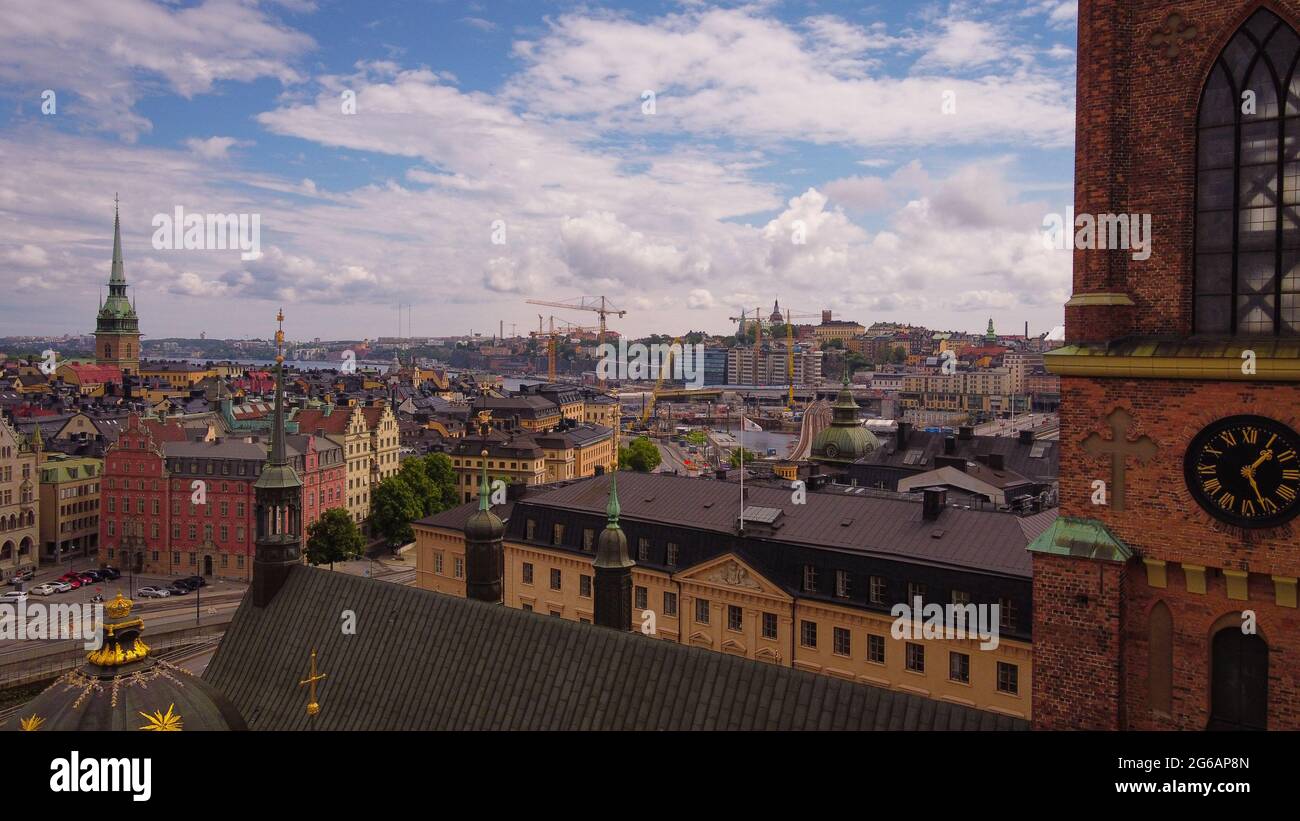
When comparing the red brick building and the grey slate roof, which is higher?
the grey slate roof

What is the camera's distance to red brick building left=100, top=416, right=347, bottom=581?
91750 mm

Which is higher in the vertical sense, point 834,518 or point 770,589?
point 834,518

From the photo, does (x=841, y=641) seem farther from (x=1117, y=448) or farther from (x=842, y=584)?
(x=1117, y=448)

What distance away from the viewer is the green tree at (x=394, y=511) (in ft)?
323

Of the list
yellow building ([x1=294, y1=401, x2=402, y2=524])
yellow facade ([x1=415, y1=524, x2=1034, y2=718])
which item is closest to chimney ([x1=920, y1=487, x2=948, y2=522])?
yellow facade ([x1=415, y1=524, x2=1034, y2=718])

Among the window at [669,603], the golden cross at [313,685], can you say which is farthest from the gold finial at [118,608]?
the window at [669,603]

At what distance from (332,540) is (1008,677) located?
212 feet

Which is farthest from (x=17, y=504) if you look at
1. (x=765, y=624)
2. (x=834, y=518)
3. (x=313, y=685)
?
(x=313, y=685)

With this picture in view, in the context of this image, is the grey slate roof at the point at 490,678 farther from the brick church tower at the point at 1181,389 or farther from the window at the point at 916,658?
the window at the point at 916,658

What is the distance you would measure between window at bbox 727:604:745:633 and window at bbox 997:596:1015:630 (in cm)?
1310

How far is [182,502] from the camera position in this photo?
93.0 m

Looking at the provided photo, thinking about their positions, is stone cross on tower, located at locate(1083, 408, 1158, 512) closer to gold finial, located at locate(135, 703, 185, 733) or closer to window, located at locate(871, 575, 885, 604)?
gold finial, located at locate(135, 703, 185, 733)

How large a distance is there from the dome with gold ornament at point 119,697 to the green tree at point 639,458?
114955mm
